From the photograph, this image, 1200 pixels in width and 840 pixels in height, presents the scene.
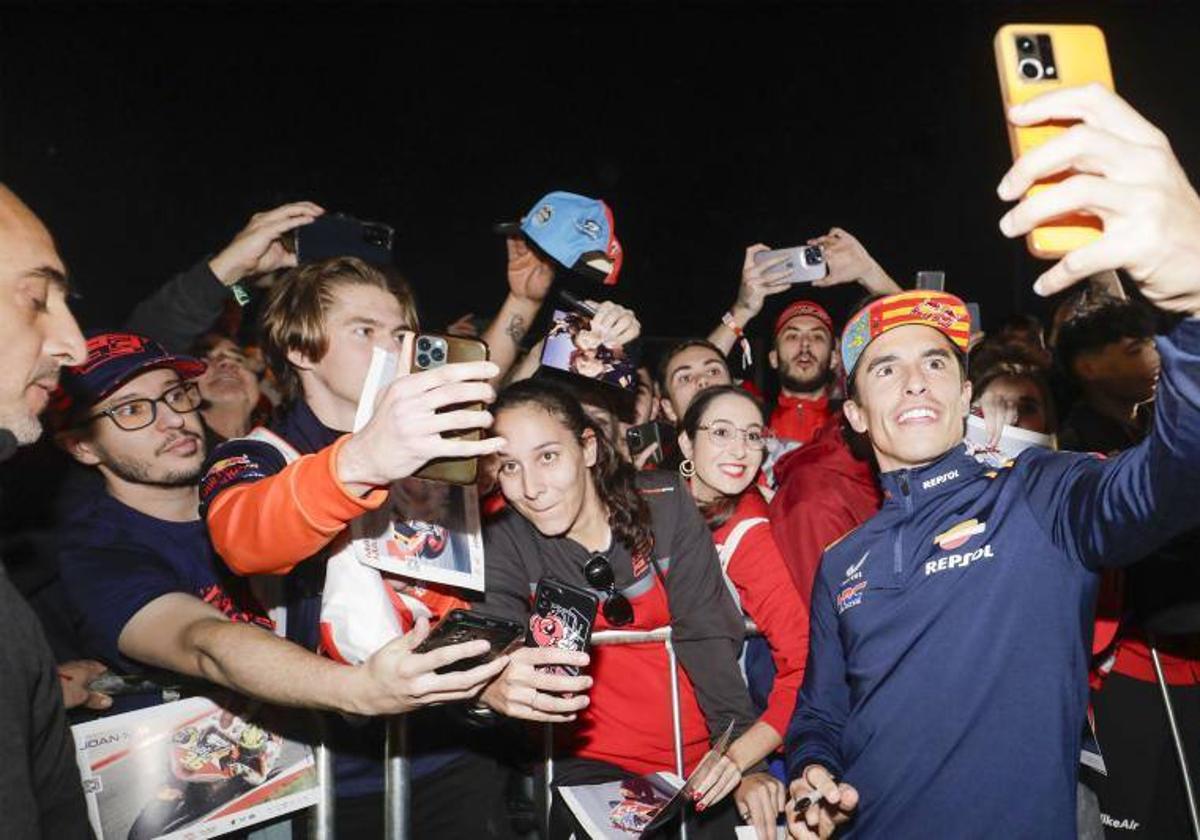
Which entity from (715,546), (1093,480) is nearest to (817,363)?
(715,546)

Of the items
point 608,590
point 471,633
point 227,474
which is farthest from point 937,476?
point 227,474

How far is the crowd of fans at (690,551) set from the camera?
1669 millimetres

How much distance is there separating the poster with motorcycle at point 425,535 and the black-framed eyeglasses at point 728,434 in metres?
1.46

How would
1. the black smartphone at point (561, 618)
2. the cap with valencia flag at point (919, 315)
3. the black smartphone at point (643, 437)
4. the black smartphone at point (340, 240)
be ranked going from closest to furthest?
the black smartphone at point (561, 618) < the cap with valencia flag at point (919, 315) < the black smartphone at point (340, 240) < the black smartphone at point (643, 437)

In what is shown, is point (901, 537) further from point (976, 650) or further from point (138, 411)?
point (138, 411)

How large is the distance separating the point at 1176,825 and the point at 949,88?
733cm

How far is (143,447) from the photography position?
2.79 meters

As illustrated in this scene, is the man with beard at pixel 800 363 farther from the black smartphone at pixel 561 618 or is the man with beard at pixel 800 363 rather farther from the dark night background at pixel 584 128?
the dark night background at pixel 584 128

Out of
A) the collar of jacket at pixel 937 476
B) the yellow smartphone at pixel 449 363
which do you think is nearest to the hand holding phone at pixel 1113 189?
the yellow smartphone at pixel 449 363

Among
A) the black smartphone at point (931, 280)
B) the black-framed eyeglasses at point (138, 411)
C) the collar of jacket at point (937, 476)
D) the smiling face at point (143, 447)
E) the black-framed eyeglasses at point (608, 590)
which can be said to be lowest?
the black-framed eyeglasses at point (608, 590)

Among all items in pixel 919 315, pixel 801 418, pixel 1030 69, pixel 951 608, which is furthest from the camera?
pixel 801 418

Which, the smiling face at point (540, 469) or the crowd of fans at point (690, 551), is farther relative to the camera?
the smiling face at point (540, 469)

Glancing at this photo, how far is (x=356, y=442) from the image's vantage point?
5.67 ft

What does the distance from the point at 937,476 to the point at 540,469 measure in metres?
1.24
